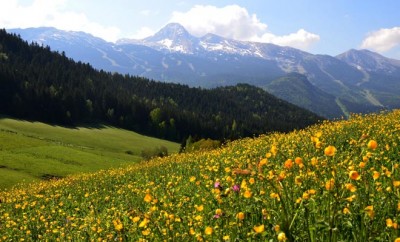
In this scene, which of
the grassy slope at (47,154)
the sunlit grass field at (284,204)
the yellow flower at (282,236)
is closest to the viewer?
the yellow flower at (282,236)

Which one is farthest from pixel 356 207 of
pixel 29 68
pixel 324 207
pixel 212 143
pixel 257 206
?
pixel 29 68

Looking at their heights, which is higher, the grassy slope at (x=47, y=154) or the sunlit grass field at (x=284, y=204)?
the sunlit grass field at (x=284, y=204)

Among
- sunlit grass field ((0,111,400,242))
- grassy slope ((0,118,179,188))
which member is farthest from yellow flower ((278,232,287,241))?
grassy slope ((0,118,179,188))

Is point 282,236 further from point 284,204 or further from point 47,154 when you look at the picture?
point 47,154

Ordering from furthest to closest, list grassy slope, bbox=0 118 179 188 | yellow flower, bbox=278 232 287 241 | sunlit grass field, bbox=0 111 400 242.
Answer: grassy slope, bbox=0 118 179 188
sunlit grass field, bbox=0 111 400 242
yellow flower, bbox=278 232 287 241

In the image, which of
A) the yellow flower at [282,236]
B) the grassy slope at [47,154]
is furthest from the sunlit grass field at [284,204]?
Answer: the grassy slope at [47,154]

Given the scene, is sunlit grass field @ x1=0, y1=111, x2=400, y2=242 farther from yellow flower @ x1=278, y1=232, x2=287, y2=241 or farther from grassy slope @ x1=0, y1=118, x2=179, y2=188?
grassy slope @ x1=0, y1=118, x2=179, y2=188

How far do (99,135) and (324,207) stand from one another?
118 meters

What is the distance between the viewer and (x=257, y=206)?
588 centimetres

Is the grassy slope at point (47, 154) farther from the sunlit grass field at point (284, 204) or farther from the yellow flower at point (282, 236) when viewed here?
the yellow flower at point (282, 236)

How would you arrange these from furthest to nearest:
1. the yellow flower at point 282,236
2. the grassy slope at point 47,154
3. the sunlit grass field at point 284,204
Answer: the grassy slope at point 47,154, the sunlit grass field at point 284,204, the yellow flower at point 282,236

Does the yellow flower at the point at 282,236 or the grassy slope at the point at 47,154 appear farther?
the grassy slope at the point at 47,154

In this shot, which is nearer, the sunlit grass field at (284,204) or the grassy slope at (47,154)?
the sunlit grass field at (284,204)

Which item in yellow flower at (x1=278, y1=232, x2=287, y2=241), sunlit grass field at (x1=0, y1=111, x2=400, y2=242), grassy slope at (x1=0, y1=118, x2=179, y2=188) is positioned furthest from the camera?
grassy slope at (x1=0, y1=118, x2=179, y2=188)
